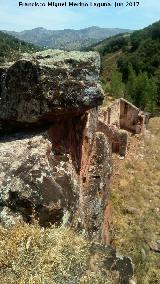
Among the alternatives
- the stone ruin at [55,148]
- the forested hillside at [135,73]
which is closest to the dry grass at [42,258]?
the stone ruin at [55,148]

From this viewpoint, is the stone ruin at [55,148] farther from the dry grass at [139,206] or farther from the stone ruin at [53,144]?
the dry grass at [139,206]

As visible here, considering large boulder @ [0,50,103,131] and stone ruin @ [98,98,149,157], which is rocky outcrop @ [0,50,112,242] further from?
stone ruin @ [98,98,149,157]

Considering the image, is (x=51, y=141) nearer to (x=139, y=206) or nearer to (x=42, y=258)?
(x=42, y=258)

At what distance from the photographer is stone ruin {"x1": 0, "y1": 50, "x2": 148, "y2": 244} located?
898cm

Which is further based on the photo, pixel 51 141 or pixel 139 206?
pixel 139 206

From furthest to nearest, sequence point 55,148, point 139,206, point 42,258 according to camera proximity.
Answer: point 139,206 → point 55,148 → point 42,258

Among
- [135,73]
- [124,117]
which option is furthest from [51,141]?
[135,73]

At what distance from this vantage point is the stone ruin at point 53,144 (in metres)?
8.98

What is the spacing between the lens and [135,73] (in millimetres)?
104062

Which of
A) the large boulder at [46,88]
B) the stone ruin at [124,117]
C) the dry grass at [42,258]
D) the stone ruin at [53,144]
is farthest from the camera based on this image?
the stone ruin at [124,117]

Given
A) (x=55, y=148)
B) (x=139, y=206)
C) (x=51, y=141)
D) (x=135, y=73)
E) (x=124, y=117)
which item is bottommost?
(x=135, y=73)

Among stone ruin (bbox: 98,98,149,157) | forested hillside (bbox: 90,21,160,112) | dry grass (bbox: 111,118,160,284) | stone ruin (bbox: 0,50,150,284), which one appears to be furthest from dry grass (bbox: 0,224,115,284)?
forested hillside (bbox: 90,21,160,112)

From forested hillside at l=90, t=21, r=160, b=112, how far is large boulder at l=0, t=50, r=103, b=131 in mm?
54055

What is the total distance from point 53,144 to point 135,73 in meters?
95.4
